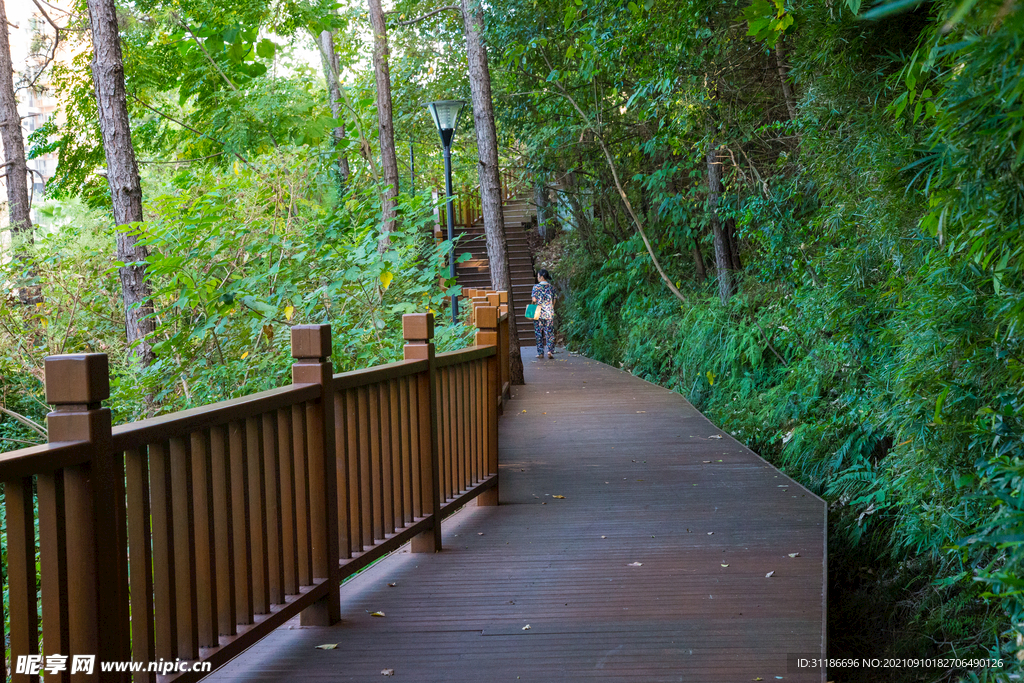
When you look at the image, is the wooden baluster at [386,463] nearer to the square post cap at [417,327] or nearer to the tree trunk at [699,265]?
the square post cap at [417,327]

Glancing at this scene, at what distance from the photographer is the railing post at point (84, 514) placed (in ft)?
6.46

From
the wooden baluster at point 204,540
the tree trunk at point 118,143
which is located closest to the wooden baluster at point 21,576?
the wooden baluster at point 204,540

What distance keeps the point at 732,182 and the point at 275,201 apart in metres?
6.05

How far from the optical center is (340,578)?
3.54m

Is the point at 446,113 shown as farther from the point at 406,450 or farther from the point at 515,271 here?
the point at 515,271

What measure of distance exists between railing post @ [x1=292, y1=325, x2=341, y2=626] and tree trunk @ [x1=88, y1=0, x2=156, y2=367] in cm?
614

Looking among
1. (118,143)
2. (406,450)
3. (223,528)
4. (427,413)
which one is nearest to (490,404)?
(427,413)

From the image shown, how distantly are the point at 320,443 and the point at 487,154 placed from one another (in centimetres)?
971

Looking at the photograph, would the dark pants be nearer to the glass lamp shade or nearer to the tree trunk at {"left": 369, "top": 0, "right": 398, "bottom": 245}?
the tree trunk at {"left": 369, "top": 0, "right": 398, "bottom": 245}

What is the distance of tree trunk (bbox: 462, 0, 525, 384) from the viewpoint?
12.3 m

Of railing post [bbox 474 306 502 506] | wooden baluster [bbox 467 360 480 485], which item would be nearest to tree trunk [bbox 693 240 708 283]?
railing post [bbox 474 306 502 506]

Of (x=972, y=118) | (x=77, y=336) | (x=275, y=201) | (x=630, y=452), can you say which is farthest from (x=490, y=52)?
(x=972, y=118)

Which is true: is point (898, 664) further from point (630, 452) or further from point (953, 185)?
point (630, 452)

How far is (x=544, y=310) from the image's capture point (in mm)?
16219
